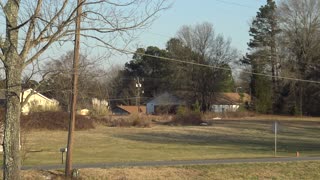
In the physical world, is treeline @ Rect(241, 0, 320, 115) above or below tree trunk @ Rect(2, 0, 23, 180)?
above

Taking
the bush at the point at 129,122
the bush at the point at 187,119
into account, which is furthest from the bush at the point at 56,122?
the bush at the point at 187,119

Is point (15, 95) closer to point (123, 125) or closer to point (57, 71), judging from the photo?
point (57, 71)

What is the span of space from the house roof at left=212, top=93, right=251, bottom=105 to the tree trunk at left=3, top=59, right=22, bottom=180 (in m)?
101

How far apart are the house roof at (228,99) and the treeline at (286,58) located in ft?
24.0

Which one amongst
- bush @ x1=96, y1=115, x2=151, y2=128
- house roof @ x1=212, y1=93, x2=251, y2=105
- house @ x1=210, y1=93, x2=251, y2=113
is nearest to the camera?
bush @ x1=96, y1=115, x2=151, y2=128

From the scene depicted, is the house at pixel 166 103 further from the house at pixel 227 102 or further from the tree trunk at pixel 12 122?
the tree trunk at pixel 12 122

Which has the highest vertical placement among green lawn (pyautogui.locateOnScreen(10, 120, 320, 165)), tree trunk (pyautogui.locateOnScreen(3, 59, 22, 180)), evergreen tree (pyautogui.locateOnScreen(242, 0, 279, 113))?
evergreen tree (pyautogui.locateOnScreen(242, 0, 279, 113))

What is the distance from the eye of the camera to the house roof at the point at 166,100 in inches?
4508

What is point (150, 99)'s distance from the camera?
131750 millimetres

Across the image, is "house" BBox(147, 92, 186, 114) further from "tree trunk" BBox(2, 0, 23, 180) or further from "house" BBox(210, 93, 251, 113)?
"tree trunk" BBox(2, 0, 23, 180)

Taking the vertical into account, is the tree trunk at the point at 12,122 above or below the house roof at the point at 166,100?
below

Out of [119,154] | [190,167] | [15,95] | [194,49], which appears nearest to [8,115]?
[15,95]

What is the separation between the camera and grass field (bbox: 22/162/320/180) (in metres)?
21.2

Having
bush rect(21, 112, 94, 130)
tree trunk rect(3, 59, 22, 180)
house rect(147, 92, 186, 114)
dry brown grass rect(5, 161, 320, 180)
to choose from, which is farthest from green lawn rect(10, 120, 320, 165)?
house rect(147, 92, 186, 114)
